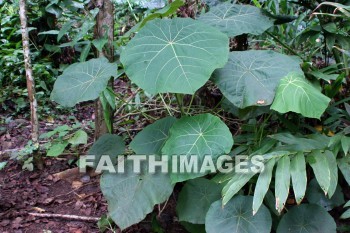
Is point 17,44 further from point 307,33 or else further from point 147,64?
point 307,33

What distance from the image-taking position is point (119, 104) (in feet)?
8.77

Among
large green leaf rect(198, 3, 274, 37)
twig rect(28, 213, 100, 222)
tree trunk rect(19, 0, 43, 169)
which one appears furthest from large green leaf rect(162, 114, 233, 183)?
tree trunk rect(19, 0, 43, 169)

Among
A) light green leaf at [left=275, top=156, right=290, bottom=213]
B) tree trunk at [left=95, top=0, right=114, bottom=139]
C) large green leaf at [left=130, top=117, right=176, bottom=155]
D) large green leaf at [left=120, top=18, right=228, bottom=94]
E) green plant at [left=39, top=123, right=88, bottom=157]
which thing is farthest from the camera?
green plant at [left=39, top=123, right=88, bottom=157]

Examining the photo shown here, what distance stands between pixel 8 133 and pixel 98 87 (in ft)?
4.67

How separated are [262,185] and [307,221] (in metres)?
0.31

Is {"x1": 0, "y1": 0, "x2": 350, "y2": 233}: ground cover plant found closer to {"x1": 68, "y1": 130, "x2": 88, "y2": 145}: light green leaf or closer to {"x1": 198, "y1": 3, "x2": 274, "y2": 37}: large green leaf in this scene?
{"x1": 198, "y1": 3, "x2": 274, "y2": 37}: large green leaf

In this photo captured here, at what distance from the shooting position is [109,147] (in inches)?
81.7

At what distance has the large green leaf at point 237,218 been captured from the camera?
5.16ft

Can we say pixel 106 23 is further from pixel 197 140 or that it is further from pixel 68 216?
pixel 68 216

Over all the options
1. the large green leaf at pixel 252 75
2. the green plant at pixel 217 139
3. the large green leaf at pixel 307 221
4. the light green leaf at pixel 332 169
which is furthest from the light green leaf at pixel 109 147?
the light green leaf at pixel 332 169

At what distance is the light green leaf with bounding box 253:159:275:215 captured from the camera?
1.50 m

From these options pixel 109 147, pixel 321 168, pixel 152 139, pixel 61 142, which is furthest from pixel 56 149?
pixel 321 168

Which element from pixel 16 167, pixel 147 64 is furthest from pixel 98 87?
pixel 16 167

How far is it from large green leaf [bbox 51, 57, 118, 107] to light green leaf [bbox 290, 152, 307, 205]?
91cm
